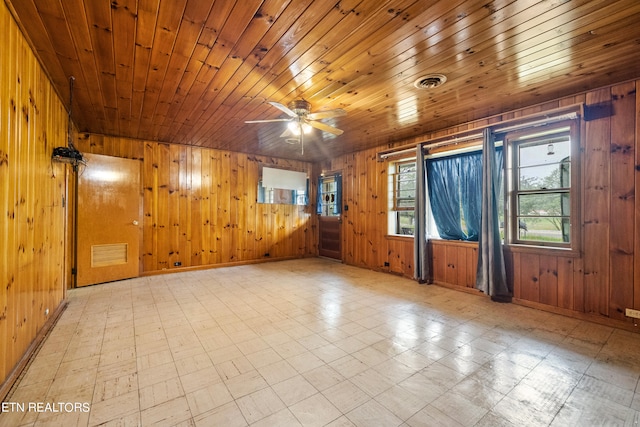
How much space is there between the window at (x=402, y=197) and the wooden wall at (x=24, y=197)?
468 centimetres

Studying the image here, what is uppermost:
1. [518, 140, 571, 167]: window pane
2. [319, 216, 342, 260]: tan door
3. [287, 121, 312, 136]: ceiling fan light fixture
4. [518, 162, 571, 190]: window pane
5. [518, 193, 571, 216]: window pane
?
[287, 121, 312, 136]: ceiling fan light fixture

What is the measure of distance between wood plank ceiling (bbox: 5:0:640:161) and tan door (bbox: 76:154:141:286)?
116cm

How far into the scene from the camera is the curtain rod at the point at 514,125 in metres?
2.96

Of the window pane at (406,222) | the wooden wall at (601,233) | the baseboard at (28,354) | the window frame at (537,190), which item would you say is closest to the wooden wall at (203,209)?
the baseboard at (28,354)

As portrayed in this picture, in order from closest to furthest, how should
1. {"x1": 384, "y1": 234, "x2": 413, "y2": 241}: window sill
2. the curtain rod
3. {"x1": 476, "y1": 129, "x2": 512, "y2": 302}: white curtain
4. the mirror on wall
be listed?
1. the curtain rod
2. {"x1": 476, "y1": 129, "x2": 512, "y2": 302}: white curtain
3. {"x1": 384, "y1": 234, "x2": 413, "y2": 241}: window sill
4. the mirror on wall

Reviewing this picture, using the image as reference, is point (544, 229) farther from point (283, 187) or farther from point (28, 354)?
point (28, 354)

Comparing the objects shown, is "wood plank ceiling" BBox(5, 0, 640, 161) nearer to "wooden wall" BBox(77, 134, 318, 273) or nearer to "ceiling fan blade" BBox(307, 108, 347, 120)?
"ceiling fan blade" BBox(307, 108, 347, 120)

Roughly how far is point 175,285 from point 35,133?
8.73ft

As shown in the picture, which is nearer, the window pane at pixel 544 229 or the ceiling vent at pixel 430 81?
the ceiling vent at pixel 430 81

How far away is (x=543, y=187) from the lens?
3.31m

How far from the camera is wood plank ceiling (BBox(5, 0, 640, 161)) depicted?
1.73 m

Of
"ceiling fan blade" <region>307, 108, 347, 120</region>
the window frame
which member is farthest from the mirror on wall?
the window frame

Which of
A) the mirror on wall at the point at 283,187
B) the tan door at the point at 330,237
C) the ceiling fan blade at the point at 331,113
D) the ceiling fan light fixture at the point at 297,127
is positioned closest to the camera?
the ceiling fan blade at the point at 331,113

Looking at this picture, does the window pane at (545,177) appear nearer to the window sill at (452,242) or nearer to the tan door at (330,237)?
the window sill at (452,242)
